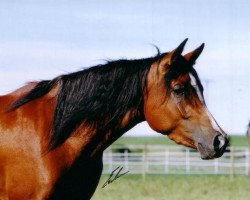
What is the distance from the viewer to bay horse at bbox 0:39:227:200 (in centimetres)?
505

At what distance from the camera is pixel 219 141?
4.93m

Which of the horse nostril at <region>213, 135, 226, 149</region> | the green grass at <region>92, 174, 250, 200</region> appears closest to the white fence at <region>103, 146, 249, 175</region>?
the green grass at <region>92, 174, 250, 200</region>

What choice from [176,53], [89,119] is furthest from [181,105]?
[89,119]

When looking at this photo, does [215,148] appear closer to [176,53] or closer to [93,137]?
[176,53]

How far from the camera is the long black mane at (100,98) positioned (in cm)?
526

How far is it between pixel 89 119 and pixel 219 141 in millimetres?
1243

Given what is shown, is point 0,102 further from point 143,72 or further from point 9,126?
point 143,72

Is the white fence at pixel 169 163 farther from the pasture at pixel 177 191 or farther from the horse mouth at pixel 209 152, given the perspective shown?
the horse mouth at pixel 209 152

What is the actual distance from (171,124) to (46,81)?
1.35 meters

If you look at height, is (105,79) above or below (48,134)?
above

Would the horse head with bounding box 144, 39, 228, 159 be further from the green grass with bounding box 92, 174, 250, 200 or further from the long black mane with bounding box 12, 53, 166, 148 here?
the green grass with bounding box 92, 174, 250, 200

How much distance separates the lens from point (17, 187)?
16.6 feet

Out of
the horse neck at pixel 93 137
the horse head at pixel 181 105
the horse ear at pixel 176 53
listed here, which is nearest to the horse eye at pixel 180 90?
the horse head at pixel 181 105

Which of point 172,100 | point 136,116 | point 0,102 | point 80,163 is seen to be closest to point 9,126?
point 0,102
